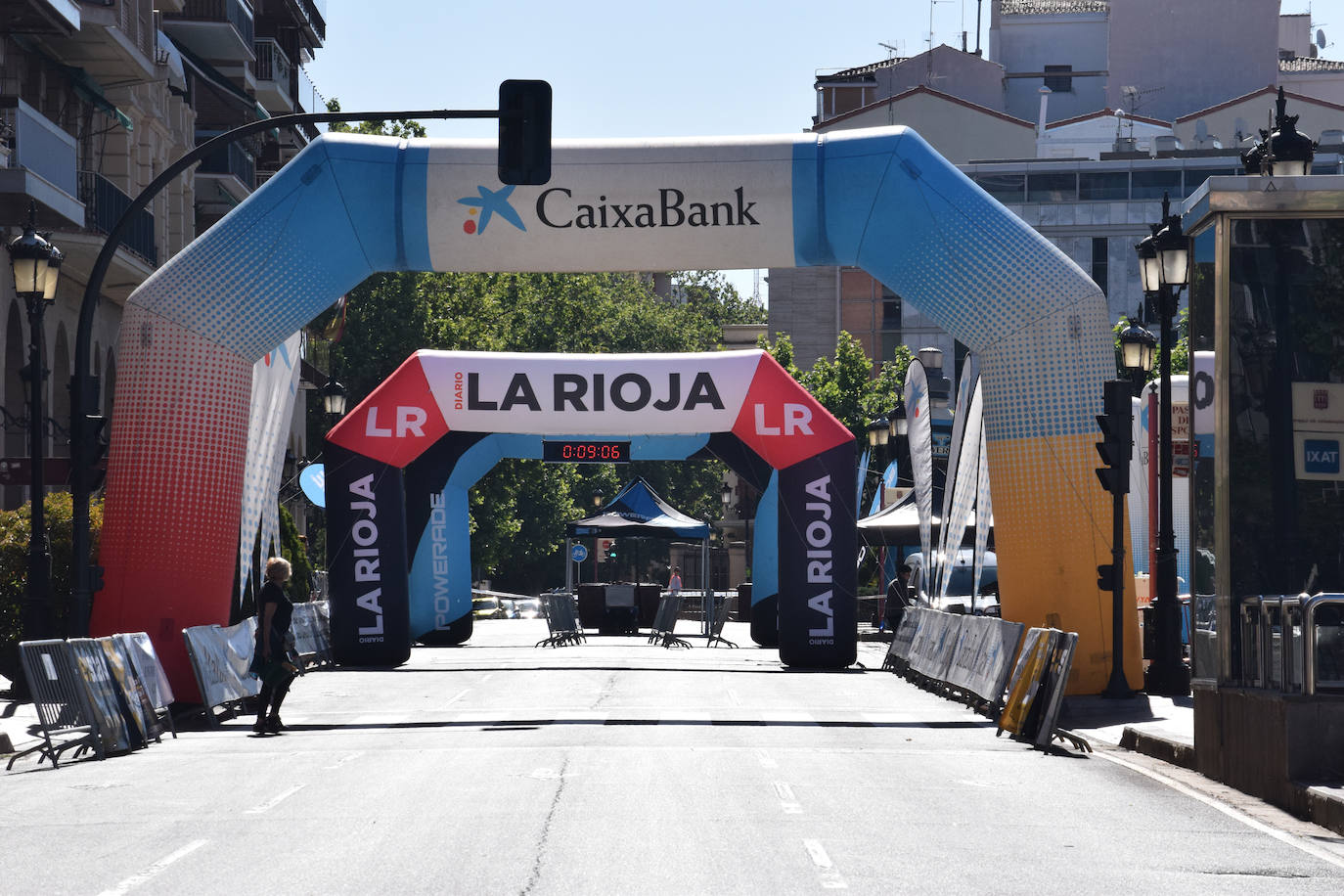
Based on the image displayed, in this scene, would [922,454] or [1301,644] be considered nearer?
[1301,644]

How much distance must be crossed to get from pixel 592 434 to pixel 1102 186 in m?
51.8

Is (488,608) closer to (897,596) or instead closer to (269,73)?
(269,73)

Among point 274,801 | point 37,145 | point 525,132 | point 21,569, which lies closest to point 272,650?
point 21,569

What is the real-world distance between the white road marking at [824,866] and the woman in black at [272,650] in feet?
28.8

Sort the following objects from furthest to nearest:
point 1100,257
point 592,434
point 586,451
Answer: point 1100,257, point 586,451, point 592,434

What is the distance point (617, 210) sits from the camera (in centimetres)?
2045

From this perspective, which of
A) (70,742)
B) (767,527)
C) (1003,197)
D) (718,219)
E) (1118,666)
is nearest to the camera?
(70,742)

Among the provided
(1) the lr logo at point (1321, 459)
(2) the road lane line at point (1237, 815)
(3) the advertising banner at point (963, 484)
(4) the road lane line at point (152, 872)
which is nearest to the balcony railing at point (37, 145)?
(3) the advertising banner at point (963, 484)

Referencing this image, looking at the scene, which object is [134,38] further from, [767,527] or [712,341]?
[712,341]

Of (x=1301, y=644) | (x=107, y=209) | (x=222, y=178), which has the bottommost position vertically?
(x=1301, y=644)

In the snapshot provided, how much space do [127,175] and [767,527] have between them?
15809 millimetres

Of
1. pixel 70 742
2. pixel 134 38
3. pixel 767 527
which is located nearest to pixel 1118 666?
pixel 70 742

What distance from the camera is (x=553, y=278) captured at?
255 feet

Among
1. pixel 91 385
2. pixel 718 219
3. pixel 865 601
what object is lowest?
pixel 865 601
